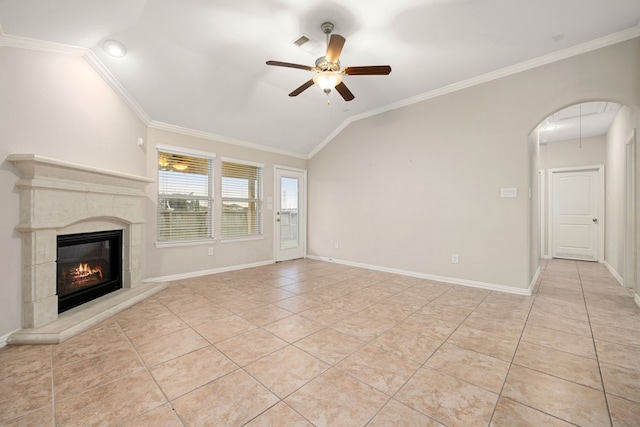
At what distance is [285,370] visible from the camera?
187cm

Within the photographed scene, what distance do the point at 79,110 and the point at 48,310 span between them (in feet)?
6.74

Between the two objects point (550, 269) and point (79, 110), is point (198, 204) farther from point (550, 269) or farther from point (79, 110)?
point (550, 269)

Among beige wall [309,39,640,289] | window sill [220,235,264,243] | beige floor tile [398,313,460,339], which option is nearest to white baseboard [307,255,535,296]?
beige wall [309,39,640,289]

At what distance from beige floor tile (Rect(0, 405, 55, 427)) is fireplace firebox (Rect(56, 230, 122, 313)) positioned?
1623 millimetres

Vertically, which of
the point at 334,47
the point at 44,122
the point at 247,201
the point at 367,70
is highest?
the point at 334,47

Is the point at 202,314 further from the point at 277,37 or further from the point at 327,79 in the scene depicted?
the point at 277,37

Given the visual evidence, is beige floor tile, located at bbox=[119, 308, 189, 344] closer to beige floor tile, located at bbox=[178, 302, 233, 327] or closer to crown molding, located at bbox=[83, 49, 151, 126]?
beige floor tile, located at bbox=[178, 302, 233, 327]

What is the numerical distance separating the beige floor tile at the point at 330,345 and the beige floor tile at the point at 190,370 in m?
0.60

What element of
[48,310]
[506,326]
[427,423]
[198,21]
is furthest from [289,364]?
[198,21]

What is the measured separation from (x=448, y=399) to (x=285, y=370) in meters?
1.05

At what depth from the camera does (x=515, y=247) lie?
355cm

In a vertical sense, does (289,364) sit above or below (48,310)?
below

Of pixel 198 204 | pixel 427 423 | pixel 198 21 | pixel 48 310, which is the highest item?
pixel 198 21

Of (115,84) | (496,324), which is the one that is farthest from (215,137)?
(496,324)
